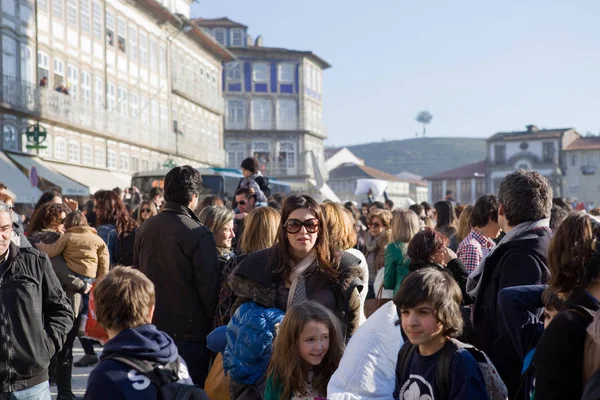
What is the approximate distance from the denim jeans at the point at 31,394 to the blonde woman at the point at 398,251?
3.48 m

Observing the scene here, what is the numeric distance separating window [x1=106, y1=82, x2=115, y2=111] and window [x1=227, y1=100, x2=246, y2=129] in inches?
1431

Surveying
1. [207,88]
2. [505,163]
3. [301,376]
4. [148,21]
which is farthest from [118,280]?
[505,163]

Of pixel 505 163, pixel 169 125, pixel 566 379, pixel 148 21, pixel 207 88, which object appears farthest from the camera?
pixel 505 163

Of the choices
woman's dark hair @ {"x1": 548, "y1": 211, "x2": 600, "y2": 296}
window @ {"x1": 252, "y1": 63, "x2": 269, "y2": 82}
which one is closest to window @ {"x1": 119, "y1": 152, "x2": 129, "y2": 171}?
window @ {"x1": 252, "y1": 63, "x2": 269, "y2": 82}

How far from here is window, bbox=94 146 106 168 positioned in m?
40.7

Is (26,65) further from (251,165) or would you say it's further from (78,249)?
(78,249)

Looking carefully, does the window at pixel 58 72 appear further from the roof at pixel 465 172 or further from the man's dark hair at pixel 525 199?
the roof at pixel 465 172

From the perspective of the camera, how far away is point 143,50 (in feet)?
154

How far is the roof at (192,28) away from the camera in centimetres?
4688

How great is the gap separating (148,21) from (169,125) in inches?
251

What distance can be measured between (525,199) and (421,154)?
186m

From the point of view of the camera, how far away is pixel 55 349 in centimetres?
518

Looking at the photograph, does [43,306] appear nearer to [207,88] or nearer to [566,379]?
[566,379]

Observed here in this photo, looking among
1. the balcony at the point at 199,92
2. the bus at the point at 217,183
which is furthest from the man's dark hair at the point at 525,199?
the balcony at the point at 199,92
